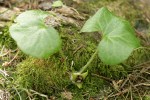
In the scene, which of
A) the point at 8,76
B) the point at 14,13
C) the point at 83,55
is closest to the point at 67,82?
the point at 83,55

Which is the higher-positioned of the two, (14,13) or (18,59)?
(14,13)

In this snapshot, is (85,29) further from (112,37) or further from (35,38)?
(35,38)

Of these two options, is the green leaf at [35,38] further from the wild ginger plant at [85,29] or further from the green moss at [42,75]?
the green moss at [42,75]

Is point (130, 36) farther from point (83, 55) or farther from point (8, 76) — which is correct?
point (8, 76)

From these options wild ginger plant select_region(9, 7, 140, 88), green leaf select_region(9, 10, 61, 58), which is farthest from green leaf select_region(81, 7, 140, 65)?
green leaf select_region(9, 10, 61, 58)

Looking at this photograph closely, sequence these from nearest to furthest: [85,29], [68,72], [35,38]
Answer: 1. [35,38]
2. [85,29]
3. [68,72]

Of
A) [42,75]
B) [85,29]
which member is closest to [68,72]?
[42,75]

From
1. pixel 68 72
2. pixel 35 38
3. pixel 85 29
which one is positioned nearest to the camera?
pixel 35 38
